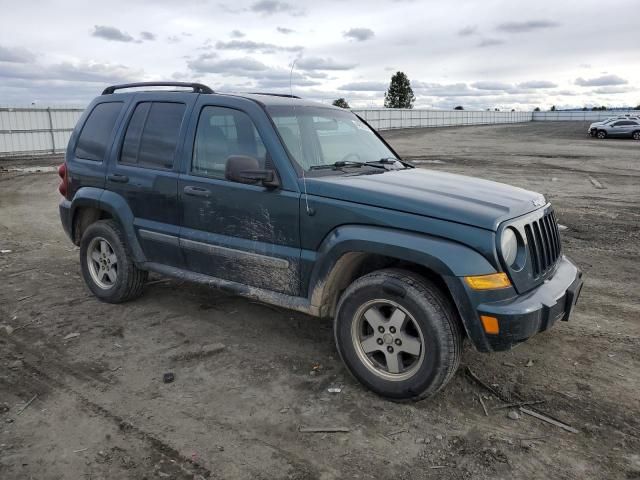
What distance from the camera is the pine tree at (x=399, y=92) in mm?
Answer: 91625

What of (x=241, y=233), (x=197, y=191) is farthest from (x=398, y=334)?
(x=197, y=191)

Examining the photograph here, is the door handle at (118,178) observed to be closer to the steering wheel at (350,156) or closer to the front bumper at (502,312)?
the steering wheel at (350,156)

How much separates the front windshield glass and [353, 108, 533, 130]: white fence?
94.2ft

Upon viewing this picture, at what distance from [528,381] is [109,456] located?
2.77 metres

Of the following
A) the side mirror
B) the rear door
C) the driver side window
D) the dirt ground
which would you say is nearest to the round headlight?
the dirt ground

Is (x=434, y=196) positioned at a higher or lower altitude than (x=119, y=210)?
higher

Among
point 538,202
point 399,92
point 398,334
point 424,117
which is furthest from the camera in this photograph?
point 399,92

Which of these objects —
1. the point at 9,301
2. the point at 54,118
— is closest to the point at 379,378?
the point at 9,301

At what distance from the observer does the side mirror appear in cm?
388

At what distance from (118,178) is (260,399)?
100 inches

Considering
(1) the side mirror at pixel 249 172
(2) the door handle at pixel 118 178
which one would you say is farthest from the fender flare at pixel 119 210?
(1) the side mirror at pixel 249 172

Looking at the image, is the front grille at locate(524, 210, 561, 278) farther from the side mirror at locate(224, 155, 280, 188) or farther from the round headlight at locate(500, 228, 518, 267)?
the side mirror at locate(224, 155, 280, 188)

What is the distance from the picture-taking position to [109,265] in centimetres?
534

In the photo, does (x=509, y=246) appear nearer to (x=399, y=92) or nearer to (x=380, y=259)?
(x=380, y=259)
